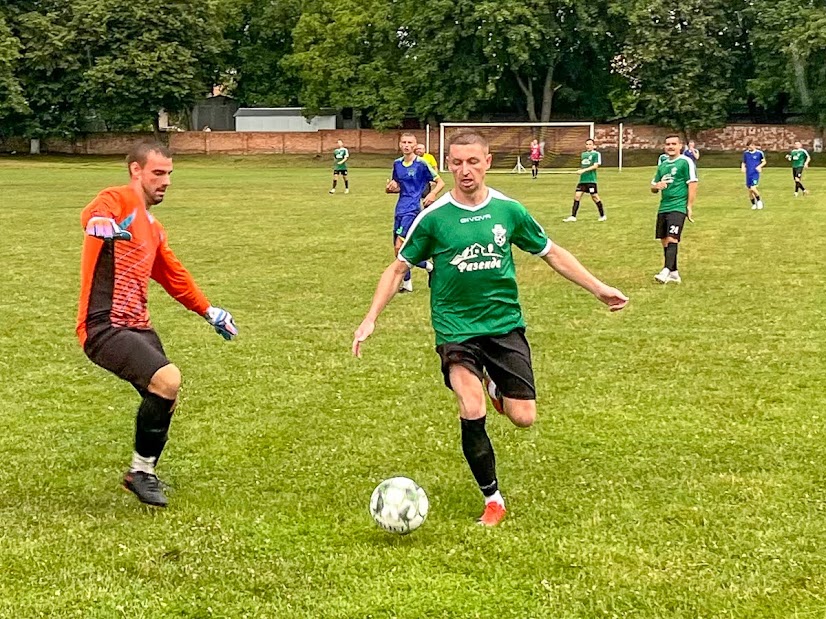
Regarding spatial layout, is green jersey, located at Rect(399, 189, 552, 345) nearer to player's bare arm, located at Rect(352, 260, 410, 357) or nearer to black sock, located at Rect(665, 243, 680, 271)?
player's bare arm, located at Rect(352, 260, 410, 357)

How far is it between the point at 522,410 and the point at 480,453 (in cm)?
35

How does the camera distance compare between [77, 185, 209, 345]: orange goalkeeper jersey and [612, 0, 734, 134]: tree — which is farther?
[612, 0, 734, 134]: tree

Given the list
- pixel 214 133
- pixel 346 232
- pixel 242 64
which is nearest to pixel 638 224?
pixel 346 232

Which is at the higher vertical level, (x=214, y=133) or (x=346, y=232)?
(x=214, y=133)

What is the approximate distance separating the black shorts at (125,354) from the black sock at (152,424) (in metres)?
0.10

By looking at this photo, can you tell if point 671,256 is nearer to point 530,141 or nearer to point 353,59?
point 530,141

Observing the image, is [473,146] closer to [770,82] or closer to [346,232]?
[346,232]

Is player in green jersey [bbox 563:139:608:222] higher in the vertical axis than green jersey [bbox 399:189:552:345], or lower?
higher

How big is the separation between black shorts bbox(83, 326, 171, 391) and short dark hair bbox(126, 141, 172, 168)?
0.95 m

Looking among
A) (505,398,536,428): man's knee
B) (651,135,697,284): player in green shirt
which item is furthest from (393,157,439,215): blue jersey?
(505,398,536,428): man's knee

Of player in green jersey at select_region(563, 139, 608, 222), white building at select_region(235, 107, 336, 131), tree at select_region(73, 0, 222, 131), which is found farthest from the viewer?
white building at select_region(235, 107, 336, 131)

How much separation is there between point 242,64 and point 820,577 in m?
73.0

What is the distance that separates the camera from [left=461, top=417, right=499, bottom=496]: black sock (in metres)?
5.57

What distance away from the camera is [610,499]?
5926 mm
